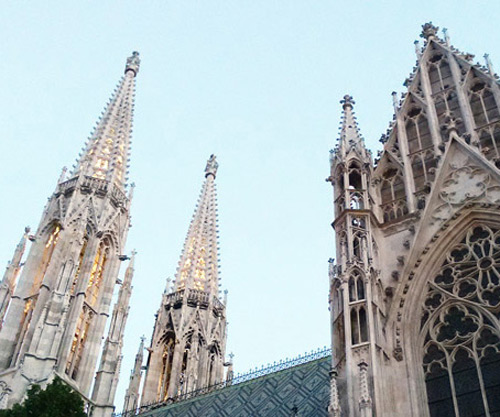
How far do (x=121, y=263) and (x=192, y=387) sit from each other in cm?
618

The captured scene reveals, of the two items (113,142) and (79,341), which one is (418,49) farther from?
(113,142)

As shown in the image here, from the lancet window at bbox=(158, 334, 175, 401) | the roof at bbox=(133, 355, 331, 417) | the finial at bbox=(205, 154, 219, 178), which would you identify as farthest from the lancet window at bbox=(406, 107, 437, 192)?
the finial at bbox=(205, 154, 219, 178)

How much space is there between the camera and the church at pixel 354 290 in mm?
15586

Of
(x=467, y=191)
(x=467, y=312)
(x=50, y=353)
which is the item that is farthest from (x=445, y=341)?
(x=50, y=353)

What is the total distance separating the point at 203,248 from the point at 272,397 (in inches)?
673

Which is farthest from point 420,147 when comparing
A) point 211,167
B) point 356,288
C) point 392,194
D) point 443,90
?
point 211,167

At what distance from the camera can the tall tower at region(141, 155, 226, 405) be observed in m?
33.3

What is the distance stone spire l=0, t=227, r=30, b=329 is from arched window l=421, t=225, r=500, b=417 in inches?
743

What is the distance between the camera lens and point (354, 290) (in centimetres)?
1662

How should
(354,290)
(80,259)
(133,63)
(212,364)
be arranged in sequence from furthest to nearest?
(133,63) < (212,364) < (80,259) < (354,290)

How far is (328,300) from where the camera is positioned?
684 inches

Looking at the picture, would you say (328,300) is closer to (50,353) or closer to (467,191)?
(467,191)

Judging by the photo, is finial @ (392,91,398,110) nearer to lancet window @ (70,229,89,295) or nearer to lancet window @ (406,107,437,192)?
lancet window @ (406,107,437,192)

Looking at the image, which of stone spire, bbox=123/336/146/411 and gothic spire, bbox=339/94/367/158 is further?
stone spire, bbox=123/336/146/411
